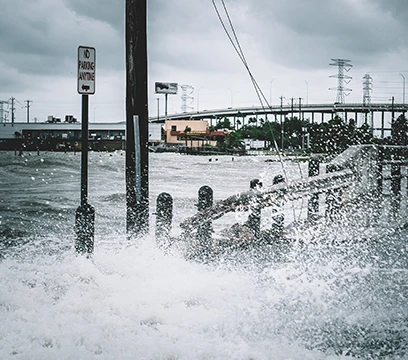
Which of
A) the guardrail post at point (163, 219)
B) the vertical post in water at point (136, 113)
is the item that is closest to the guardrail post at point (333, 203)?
the guardrail post at point (163, 219)

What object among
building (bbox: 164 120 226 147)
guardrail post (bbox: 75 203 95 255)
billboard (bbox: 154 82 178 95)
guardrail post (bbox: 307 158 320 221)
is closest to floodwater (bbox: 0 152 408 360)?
guardrail post (bbox: 75 203 95 255)

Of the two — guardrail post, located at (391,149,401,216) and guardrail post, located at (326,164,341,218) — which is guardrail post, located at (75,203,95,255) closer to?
guardrail post, located at (326,164,341,218)

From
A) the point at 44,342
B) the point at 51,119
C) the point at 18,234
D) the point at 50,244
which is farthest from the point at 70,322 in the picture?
the point at 51,119

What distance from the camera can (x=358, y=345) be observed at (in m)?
3.91

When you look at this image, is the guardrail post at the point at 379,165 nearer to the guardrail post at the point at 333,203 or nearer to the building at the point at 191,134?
A: the guardrail post at the point at 333,203

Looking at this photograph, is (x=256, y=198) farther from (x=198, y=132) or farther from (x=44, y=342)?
(x=198, y=132)

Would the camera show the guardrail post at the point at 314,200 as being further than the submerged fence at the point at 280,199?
Yes

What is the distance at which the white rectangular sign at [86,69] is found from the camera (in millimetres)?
6730

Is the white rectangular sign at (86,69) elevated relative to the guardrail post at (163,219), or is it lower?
elevated

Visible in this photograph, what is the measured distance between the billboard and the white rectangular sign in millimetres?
148080

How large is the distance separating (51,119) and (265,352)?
452ft

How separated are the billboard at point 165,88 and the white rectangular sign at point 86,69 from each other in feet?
486

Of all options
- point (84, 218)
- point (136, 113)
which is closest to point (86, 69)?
point (136, 113)

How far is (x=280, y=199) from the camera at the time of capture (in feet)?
18.0
